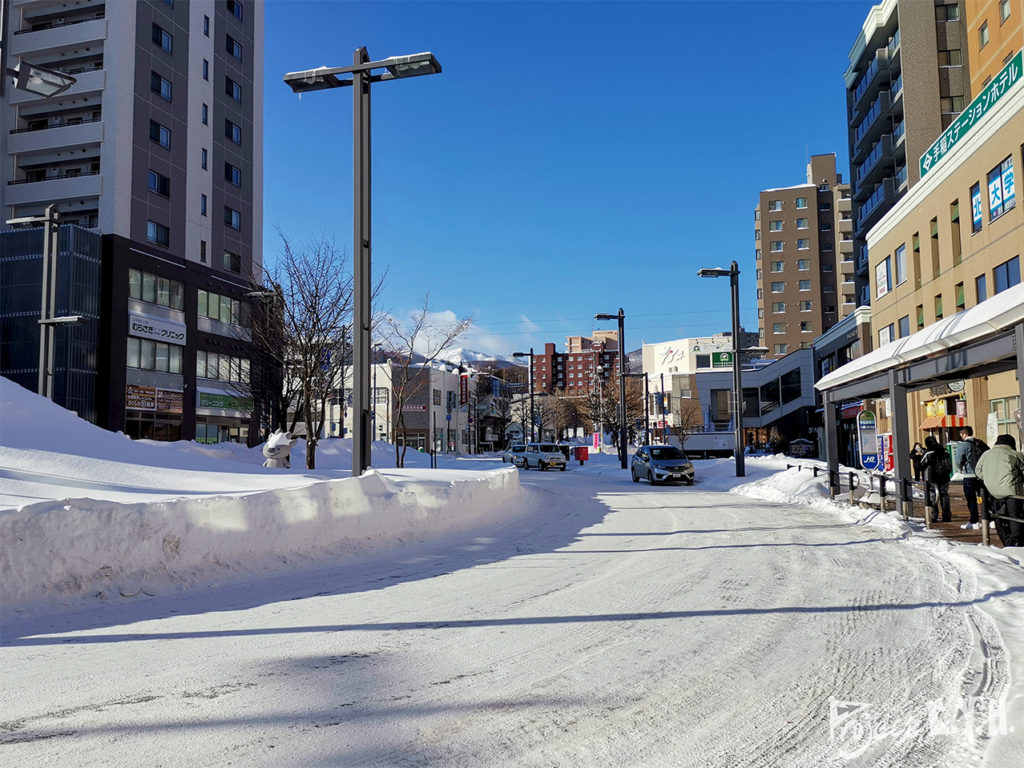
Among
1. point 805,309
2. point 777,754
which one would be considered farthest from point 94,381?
point 805,309

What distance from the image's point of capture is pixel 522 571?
28.9 ft

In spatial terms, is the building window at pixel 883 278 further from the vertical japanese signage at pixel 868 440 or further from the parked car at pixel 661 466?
the vertical japanese signage at pixel 868 440

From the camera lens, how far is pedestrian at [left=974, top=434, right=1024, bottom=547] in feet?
33.7

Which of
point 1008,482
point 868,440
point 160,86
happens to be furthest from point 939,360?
point 160,86

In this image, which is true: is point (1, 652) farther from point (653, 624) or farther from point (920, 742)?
point (920, 742)

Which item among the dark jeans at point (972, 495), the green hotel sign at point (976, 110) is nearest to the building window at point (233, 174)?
the green hotel sign at point (976, 110)

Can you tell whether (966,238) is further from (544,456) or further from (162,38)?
(162,38)

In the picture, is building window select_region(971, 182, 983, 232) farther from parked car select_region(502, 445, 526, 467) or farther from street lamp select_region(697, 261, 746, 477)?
parked car select_region(502, 445, 526, 467)

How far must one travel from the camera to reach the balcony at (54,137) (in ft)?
129

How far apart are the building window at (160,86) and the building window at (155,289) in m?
10.6

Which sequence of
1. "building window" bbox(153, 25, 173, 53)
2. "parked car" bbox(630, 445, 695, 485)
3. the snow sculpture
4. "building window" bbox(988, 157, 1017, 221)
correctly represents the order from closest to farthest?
the snow sculpture, "building window" bbox(988, 157, 1017, 221), "parked car" bbox(630, 445, 695, 485), "building window" bbox(153, 25, 173, 53)

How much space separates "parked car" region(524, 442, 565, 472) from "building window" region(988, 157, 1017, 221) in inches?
983

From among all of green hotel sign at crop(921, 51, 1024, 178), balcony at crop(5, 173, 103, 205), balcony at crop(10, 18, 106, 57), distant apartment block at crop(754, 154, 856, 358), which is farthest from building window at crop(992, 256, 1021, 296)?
distant apartment block at crop(754, 154, 856, 358)

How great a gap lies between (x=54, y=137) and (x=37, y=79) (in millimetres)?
33754
